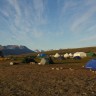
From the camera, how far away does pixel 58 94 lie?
1822cm

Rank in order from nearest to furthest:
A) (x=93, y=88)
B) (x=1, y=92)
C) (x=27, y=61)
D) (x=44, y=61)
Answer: (x=1, y=92) < (x=93, y=88) < (x=44, y=61) < (x=27, y=61)

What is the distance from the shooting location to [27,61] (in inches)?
2432

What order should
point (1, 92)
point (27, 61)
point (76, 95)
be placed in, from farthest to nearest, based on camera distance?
point (27, 61), point (1, 92), point (76, 95)

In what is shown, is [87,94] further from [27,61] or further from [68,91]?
[27,61]

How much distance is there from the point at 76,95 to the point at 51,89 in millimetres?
3361

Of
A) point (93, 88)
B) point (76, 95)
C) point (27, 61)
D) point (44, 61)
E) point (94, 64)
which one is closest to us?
point (76, 95)

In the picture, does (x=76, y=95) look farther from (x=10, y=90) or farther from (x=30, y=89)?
(x=10, y=90)

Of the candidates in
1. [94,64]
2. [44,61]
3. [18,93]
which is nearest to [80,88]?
[18,93]

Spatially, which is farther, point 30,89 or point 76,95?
point 30,89

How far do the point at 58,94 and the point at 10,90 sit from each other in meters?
4.87

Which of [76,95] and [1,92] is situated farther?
[1,92]

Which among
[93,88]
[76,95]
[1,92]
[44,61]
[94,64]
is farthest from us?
[44,61]

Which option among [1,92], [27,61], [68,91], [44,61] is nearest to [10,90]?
[1,92]

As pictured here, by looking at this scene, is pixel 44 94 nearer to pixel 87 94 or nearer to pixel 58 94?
pixel 58 94
